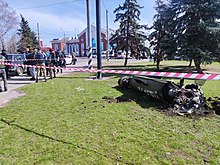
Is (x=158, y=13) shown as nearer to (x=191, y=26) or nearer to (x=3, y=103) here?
(x=191, y=26)

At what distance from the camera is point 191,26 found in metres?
14.2

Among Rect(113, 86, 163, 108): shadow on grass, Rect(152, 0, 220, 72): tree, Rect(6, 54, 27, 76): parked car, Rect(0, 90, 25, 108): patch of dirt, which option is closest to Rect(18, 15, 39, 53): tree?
Rect(6, 54, 27, 76): parked car

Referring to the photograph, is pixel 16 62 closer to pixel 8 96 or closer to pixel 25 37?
pixel 8 96

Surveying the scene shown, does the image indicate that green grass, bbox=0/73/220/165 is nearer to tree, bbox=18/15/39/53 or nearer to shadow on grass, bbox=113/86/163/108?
shadow on grass, bbox=113/86/163/108

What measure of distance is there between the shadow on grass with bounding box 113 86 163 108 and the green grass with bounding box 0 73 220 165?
0.08m

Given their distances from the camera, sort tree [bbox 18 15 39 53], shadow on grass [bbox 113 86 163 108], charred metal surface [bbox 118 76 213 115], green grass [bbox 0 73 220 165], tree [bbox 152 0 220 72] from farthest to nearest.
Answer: tree [bbox 18 15 39 53] < tree [bbox 152 0 220 72] < shadow on grass [bbox 113 86 163 108] < charred metal surface [bbox 118 76 213 115] < green grass [bbox 0 73 220 165]

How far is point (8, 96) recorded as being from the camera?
7.19 m

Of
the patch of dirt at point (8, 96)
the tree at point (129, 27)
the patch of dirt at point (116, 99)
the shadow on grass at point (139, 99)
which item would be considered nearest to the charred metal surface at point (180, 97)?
the shadow on grass at point (139, 99)

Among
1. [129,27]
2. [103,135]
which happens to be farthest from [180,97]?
[129,27]

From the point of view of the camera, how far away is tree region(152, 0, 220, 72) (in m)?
13.7

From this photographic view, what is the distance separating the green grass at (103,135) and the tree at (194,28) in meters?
10.0

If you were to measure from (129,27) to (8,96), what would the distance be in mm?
17722

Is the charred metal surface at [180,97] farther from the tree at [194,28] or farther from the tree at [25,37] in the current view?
the tree at [25,37]

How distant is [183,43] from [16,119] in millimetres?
13290
